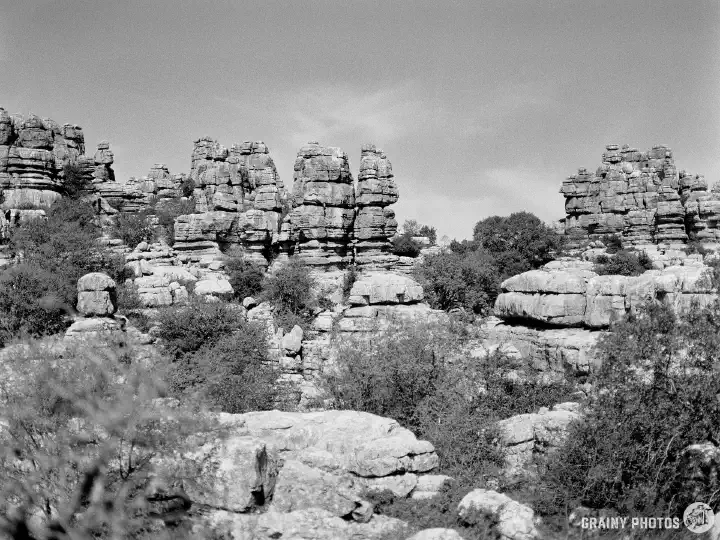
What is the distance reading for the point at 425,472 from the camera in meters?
11.1

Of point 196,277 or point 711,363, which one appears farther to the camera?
point 196,277

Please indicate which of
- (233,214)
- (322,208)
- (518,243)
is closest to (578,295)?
(322,208)

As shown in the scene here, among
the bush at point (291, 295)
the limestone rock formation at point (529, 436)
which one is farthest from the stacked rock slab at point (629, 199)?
the limestone rock formation at point (529, 436)

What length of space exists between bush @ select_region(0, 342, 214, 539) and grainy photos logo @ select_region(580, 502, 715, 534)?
6377mm

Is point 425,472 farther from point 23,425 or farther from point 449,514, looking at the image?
point 23,425

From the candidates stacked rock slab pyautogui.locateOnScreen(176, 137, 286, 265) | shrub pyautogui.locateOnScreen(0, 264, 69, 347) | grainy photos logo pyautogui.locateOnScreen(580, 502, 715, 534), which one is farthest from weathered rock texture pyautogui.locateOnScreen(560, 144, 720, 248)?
grainy photos logo pyautogui.locateOnScreen(580, 502, 715, 534)

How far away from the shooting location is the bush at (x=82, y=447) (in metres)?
7.80

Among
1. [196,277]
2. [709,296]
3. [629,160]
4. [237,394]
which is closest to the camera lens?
[709,296]

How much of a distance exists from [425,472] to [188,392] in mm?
4704

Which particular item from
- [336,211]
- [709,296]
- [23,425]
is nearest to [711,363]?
[709,296]

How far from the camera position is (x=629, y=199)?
176 feet

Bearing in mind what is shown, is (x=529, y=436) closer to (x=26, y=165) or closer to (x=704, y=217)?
(x=26, y=165)

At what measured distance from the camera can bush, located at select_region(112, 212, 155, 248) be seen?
142 ft

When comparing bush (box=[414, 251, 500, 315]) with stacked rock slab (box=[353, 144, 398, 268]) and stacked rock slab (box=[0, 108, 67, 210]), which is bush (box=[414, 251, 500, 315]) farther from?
stacked rock slab (box=[0, 108, 67, 210])
